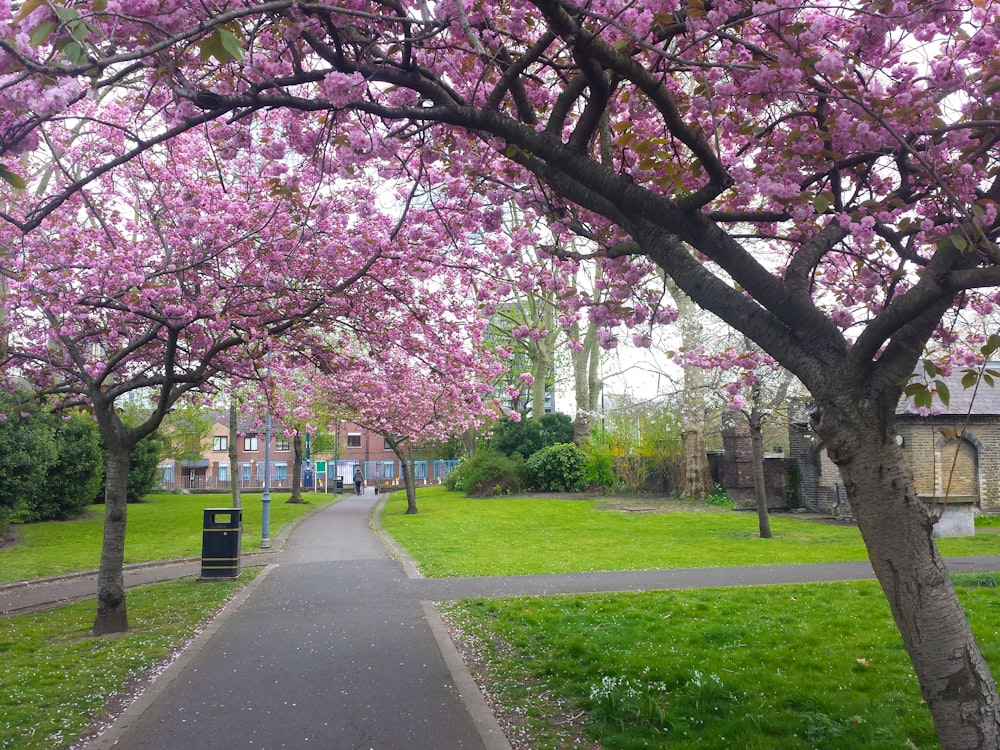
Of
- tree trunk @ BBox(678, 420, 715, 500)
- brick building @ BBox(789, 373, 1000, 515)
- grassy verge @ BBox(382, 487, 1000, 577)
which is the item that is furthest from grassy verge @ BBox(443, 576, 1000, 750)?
tree trunk @ BBox(678, 420, 715, 500)

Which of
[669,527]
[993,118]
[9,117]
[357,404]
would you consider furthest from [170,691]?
[669,527]

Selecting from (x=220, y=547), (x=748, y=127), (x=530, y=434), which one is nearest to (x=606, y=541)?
(x=220, y=547)

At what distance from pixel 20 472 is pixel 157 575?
31.9 feet

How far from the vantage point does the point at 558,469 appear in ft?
107

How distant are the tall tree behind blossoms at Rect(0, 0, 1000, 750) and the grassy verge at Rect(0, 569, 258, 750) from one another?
360 centimetres

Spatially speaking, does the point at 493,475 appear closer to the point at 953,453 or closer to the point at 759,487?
the point at 759,487

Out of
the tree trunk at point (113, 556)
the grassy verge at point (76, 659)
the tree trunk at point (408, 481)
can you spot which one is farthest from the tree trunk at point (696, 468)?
the tree trunk at point (113, 556)

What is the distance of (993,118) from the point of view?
4164 mm

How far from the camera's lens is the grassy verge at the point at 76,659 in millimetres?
5332

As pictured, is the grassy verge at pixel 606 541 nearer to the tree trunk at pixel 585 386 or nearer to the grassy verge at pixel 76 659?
the grassy verge at pixel 76 659

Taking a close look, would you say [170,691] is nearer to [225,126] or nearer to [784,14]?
[225,126]

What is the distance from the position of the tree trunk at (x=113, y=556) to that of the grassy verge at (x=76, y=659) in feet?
0.80

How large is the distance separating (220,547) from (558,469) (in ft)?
69.7

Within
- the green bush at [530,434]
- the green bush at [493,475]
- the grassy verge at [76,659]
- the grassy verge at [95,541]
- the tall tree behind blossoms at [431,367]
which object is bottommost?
the grassy verge at [95,541]
